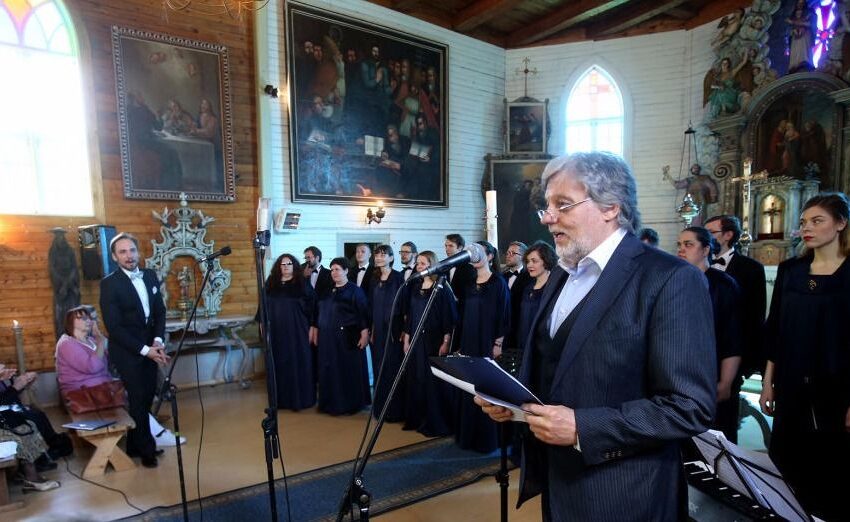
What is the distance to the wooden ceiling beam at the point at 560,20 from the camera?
8.94 m

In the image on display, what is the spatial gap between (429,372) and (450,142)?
638cm

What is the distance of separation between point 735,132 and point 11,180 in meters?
11.6

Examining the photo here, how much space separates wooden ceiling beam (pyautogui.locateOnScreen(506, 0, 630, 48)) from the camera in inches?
352

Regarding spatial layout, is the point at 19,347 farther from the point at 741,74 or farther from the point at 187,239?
the point at 741,74

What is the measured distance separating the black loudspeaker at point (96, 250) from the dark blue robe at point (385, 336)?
3.43 m

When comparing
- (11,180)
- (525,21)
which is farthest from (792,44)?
(11,180)

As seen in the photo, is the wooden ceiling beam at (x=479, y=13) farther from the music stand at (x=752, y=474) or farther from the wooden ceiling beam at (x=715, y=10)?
the music stand at (x=752, y=474)

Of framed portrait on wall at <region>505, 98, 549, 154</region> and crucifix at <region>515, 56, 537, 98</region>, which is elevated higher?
crucifix at <region>515, 56, 537, 98</region>

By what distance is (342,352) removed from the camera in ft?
18.0

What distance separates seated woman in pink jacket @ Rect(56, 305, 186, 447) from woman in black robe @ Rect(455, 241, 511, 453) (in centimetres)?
339

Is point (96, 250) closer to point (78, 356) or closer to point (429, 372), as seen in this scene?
point (78, 356)

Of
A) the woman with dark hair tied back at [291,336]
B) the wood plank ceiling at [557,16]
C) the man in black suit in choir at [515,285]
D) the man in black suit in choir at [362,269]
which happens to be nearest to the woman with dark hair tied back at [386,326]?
the woman with dark hair tied back at [291,336]

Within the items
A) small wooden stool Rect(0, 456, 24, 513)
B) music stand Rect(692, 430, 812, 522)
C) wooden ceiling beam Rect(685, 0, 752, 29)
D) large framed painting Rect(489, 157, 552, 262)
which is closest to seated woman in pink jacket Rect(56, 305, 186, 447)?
small wooden stool Rect(0, 456, 24, 513)

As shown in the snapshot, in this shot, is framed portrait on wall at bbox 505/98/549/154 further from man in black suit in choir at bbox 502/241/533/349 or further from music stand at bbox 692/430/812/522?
music stand at bbox 692/430/812/522
